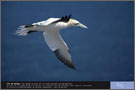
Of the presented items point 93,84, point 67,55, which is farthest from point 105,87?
point 67,55

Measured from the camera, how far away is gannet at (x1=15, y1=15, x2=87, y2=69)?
6.66 meters

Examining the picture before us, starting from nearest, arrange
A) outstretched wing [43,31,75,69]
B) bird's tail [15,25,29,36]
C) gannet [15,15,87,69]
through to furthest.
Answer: gannet [15,15,87,69], bird's tail [15,25,29,36], outstretched wing [43,31,75,69]

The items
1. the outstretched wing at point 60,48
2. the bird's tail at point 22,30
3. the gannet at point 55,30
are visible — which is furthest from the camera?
the outstretched wing at point 60,48

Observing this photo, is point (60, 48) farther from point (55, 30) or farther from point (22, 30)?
point (22, 30)

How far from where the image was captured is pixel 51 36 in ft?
24.7

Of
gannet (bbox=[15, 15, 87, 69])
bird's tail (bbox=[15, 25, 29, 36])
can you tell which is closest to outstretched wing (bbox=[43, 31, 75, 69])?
gannet (bbox=[15, 15, 87, 69])

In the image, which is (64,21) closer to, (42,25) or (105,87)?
(42,25)

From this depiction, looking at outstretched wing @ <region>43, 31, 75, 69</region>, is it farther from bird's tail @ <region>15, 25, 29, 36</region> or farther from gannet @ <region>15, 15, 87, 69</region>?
bird's tail @ <region>15, 25, 29, 36</region>

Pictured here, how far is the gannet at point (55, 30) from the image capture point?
666cm

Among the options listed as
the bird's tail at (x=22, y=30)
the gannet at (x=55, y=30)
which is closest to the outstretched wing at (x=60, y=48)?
the gannet at (x=55, y=30)

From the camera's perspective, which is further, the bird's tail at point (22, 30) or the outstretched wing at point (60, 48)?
the outstretched wing at point (60, 48)

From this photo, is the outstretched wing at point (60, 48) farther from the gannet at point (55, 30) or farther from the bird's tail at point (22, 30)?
the bird's tail at point (22, 30)

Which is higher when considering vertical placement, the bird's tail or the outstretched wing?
the bird's tail

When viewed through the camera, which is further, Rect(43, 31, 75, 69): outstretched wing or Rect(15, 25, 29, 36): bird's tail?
Rect(43, 31, 75, 69): outstretched wing
